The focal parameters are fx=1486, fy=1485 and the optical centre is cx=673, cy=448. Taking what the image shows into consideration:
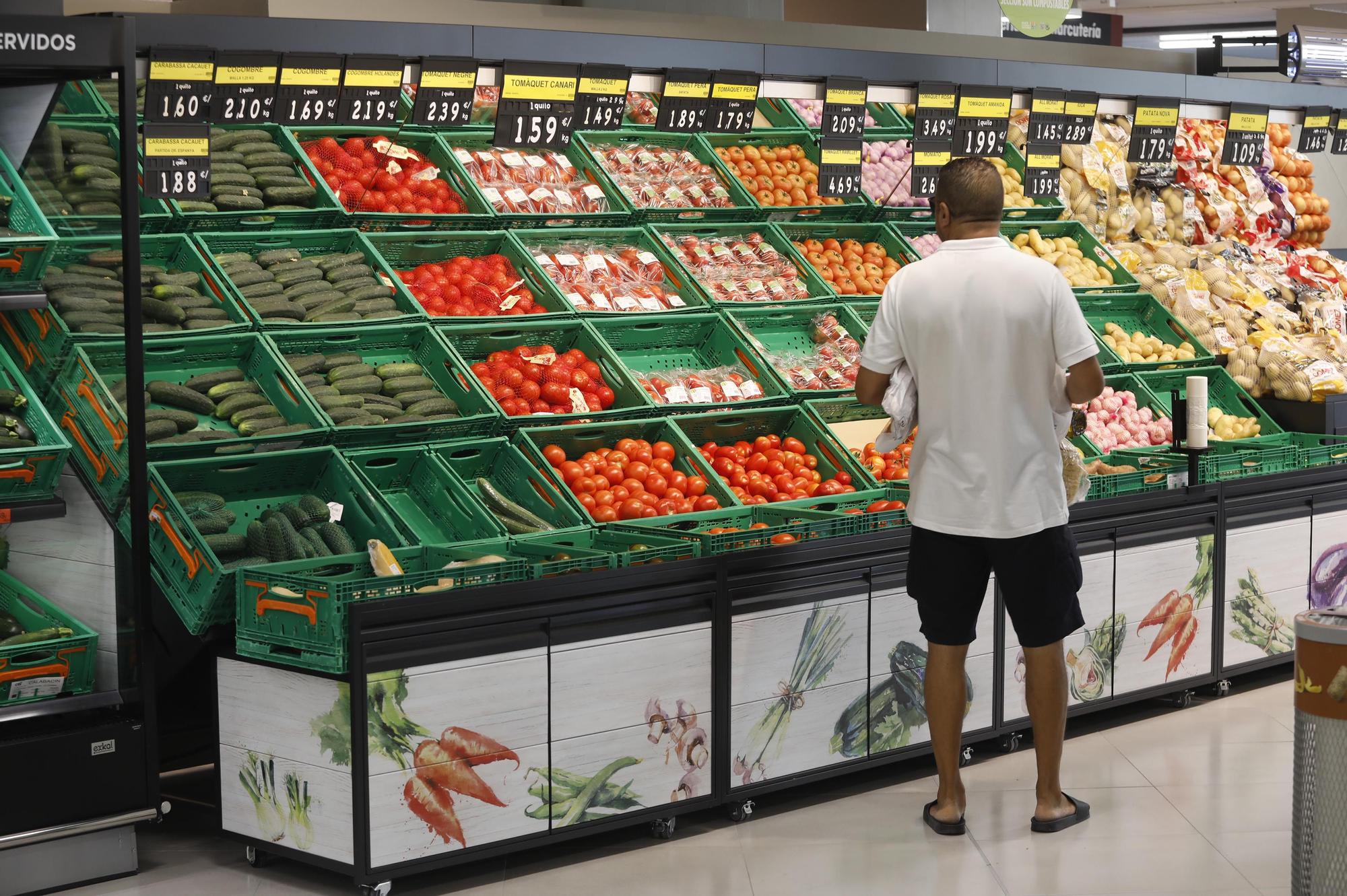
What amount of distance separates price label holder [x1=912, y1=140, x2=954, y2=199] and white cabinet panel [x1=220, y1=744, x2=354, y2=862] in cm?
339

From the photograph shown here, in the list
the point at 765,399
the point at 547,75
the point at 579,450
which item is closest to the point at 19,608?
the point at 579,450

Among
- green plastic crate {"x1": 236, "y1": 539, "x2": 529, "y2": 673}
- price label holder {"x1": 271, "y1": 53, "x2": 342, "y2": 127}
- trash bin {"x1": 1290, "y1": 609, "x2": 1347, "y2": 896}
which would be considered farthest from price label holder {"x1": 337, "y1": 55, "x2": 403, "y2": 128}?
trash bin {"x1": 1290, "y1": 609, "x2": 1347, "y2": 896}

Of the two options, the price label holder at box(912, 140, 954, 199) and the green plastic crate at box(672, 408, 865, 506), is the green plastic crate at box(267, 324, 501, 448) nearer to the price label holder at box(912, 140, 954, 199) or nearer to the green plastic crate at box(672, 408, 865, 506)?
the green plastic crate at box(672, 408, 865, 506)

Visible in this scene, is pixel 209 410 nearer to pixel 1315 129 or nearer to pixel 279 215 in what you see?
pixel 279 215

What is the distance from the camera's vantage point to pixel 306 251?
545cm

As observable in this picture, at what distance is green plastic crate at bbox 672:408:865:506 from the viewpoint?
5.58 metres

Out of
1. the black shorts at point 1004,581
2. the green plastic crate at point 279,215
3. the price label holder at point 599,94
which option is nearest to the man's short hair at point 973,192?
the black shorts at point 1004,581

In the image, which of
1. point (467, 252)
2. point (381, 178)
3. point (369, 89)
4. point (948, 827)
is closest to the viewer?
point (948, 827)

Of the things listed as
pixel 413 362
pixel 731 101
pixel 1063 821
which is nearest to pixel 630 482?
pixel 413 362

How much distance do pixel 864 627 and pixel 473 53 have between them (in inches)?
110

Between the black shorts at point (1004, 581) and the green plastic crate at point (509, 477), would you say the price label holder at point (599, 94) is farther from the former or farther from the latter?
the black shorts at point (1004, 581)

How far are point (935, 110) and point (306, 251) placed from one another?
2535 millimetres

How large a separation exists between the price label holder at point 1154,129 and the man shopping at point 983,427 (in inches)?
102

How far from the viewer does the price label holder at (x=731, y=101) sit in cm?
537
